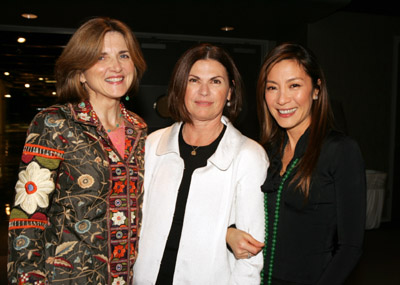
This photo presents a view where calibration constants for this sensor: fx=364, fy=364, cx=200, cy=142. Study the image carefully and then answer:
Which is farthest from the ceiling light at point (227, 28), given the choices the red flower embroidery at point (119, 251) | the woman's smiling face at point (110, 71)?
the red flower embroidery at point (119, 251)

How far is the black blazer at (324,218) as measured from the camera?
1.52 m

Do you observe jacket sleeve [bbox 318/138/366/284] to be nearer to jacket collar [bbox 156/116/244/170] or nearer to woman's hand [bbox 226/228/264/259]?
woman's hand [bbox 226/228/264/259]

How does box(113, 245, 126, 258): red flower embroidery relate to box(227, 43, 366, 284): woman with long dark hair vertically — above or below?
below

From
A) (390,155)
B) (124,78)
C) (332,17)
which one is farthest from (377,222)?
(124,78)

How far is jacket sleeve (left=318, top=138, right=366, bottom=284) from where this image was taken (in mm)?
1520

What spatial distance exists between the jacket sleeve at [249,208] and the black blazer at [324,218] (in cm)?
4

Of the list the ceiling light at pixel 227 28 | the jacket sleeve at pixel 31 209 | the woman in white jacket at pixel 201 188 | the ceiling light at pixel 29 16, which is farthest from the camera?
the ceiling light at pixel 227 28

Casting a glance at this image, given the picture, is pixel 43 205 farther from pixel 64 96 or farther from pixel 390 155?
pixel 390 155

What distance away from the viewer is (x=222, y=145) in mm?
1889

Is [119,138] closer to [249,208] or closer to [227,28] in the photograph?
[249,208]

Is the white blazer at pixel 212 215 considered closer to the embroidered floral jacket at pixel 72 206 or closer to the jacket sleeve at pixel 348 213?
the embroidered floral jacket at pixel 72 206

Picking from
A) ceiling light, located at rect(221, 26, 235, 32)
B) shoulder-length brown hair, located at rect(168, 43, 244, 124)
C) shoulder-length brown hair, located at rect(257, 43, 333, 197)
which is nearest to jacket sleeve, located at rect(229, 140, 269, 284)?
shoulder-length brown hair, located at rect(257, 43, 333, 197)

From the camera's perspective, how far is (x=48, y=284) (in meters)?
1.60

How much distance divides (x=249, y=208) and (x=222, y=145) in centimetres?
35
